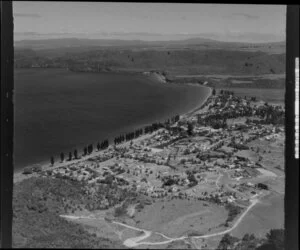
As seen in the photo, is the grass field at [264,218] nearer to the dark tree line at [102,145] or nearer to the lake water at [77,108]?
the lake water at [77,108]

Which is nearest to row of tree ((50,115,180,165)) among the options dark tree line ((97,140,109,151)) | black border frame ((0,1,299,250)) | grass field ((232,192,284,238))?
dark tree line ((97,140,109,151))

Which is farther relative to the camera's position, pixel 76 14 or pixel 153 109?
pixel 153 109

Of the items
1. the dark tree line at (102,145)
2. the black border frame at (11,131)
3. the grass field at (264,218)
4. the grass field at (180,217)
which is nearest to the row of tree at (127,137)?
the dark tree line at (102,145)

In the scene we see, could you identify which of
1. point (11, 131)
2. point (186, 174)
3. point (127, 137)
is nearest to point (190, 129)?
point (186, 174)

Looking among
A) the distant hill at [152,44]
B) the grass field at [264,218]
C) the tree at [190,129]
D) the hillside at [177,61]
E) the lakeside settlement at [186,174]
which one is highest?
the distant hill at [152,44]

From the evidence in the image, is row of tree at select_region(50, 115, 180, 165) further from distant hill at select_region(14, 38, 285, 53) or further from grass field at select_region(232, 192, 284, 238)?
grass field at select_region(232, 192, 284, 238)

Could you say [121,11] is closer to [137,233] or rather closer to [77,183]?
[77,183]

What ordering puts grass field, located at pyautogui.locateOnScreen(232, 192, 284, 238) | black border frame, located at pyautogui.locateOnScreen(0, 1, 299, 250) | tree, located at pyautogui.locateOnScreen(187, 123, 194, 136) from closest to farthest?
black border frame, located at pyautogui.locateOnScreen(0, 1, 299, 250), grass field, located at pyautogui.locateOnScreen(232, 192, 284, 238), tree, located at pyautogui.locateOnScreen(187, 123, 194, 136)

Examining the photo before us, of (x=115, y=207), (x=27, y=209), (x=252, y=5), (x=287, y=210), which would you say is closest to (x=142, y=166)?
(x=115, y=207)
